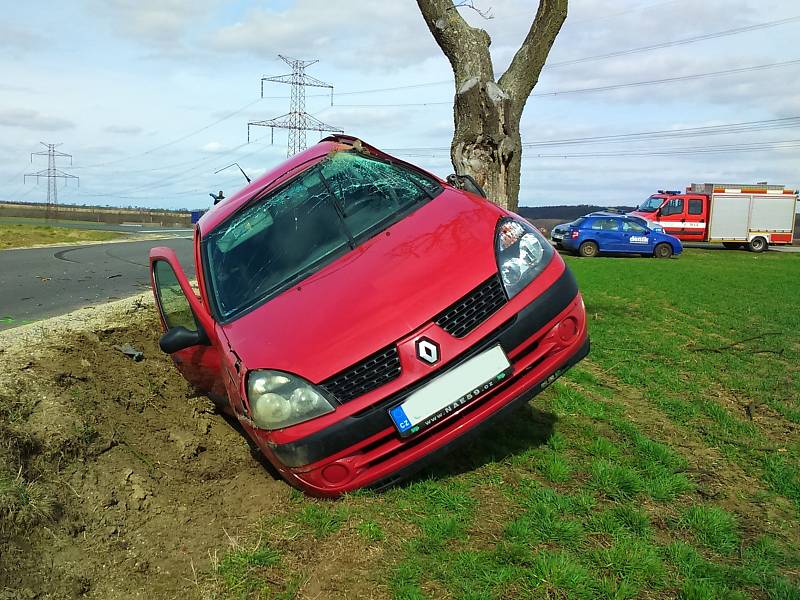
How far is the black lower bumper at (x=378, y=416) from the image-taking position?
9.87ft

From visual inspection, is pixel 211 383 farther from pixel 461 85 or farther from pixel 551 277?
pixel 461 85

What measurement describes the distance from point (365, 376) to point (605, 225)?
2487 cm

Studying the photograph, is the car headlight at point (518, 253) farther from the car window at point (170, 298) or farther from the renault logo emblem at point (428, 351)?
the car window at point (170, 298)

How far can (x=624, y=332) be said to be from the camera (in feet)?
27.3

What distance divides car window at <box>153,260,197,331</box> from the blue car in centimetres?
2265

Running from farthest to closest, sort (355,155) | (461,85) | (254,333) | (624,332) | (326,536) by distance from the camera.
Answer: (624,332) < (461,85) < (355,155) < (254,333) < (326,536)

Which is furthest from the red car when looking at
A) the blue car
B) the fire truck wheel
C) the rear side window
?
the fire truck wheel

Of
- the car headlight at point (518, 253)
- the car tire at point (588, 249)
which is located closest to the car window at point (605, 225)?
the car tire at point (588, 249)

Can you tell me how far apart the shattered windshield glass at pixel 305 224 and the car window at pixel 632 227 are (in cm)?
2360

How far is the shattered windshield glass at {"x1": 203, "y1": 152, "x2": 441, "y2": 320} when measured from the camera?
3842 mm

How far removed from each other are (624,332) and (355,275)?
5.67 m

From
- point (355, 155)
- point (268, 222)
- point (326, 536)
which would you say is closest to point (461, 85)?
point (355, 155)

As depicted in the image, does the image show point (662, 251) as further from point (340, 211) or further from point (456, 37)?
point (340, 211)

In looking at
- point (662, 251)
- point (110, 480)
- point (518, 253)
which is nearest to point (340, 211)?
point (518, 253)
